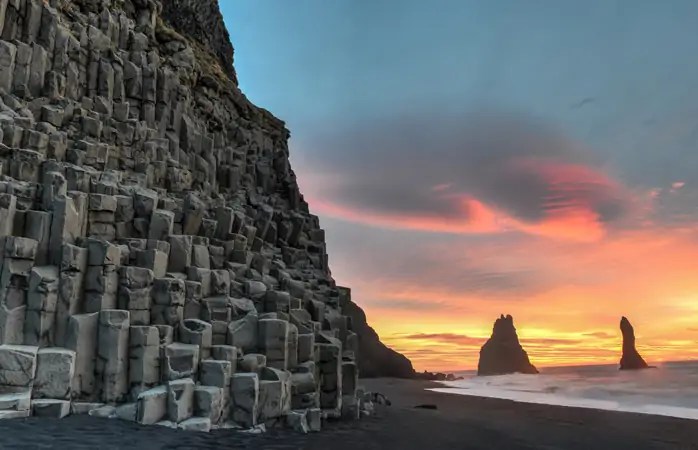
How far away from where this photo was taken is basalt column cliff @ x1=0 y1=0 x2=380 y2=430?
1869 centimetres

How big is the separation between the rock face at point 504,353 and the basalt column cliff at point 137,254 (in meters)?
145

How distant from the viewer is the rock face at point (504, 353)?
166125mm

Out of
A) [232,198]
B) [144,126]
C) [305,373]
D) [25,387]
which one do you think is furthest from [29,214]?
[232,198]

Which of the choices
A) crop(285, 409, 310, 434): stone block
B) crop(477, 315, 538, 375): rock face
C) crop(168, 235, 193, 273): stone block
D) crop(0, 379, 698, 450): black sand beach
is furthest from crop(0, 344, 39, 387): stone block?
crop(477, 315, 538, 375): rock face

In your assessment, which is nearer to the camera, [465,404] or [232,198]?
[232,198]

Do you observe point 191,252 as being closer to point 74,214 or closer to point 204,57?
point 74,214

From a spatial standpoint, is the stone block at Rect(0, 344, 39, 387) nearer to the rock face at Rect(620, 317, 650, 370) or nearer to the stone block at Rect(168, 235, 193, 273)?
the stone block at Rect(168, 235, 193, 273)

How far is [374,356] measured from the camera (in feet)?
303

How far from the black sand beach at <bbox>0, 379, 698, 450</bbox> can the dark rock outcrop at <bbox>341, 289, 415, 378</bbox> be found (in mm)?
49843

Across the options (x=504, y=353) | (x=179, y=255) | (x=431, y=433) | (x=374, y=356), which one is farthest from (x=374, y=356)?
(x=504, y=353)

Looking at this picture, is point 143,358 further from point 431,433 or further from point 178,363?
point 431,433

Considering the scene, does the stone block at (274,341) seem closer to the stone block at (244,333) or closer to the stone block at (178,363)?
the stone block at (244,333)

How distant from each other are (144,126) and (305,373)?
1621 cm

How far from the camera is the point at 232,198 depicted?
113ft
